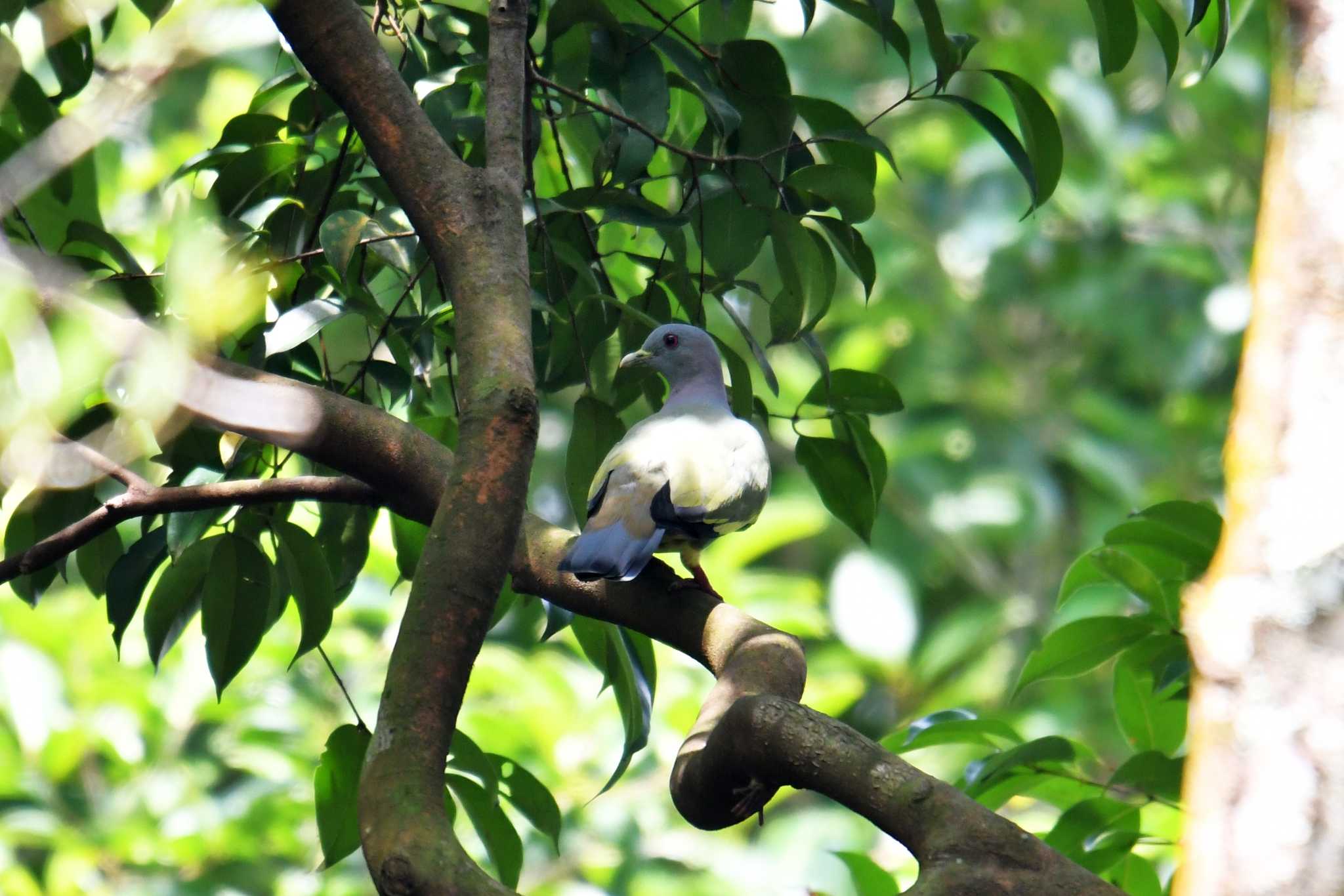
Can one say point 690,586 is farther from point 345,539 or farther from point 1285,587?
point 1285,587

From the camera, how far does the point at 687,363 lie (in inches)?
130

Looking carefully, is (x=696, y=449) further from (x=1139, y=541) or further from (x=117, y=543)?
(x=117, y=543)

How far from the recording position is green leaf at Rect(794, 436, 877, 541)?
241 cm

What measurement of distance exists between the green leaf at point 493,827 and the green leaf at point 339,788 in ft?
0.53

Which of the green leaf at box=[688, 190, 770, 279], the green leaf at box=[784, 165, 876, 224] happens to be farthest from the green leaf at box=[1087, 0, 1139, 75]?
the green leaf at box=[688, 190, 770, 279]

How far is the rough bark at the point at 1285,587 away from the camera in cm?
106

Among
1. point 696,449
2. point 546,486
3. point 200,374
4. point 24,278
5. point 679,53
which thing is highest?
point 546,486

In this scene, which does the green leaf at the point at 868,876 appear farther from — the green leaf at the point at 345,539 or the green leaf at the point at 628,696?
the green leaf at the point at 345,539

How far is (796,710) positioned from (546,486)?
7810mm

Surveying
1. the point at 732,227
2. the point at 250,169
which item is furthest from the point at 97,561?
the point at 732,227

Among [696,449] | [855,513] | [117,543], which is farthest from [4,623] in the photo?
[855,513]

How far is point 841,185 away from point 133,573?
1.32m

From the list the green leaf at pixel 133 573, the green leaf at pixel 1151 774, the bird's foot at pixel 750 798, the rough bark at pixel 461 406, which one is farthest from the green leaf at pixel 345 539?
the green leaf at pixel 1151 774

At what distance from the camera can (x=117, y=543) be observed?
2596 millimetres
